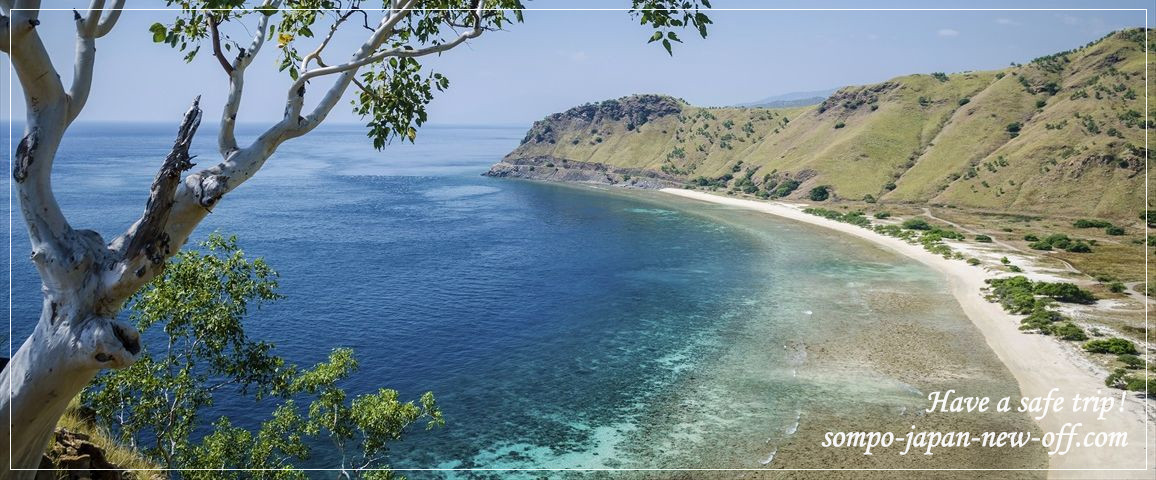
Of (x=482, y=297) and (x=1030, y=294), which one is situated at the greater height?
(x=482, y=297)

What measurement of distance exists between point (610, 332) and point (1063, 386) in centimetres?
3081

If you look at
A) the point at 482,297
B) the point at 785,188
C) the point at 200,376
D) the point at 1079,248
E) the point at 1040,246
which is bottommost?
the point at 1079,248

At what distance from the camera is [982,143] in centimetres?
14175

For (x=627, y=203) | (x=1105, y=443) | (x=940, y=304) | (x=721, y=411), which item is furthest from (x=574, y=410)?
(x=627, y=203)

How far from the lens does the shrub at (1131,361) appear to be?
44.3 metres

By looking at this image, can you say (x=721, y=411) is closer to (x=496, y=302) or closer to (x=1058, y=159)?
(x=496, y=302)

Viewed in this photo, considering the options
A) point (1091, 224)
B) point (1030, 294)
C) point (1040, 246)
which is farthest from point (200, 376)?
point (1091, 224)

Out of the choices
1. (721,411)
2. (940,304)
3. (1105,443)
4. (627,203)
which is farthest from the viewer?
(627,203)

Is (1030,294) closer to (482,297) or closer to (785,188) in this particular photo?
(482,297)

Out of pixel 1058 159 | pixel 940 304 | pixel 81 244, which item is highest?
pixel 81 244

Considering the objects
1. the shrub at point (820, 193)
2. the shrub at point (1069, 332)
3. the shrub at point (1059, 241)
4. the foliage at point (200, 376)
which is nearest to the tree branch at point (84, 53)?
the foliage at point (200, 376)

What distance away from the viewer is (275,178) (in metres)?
192

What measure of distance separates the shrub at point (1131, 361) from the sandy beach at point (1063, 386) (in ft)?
6.72

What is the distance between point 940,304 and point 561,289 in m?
36.2
